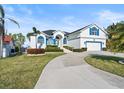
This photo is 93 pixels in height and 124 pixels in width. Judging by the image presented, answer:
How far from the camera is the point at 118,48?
2298cm

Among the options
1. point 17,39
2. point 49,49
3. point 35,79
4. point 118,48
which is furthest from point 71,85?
→ point 17,39

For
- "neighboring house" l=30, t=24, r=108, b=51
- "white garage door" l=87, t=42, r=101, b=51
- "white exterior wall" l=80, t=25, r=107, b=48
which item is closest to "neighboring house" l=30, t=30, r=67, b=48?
"neighboring house" l=30, t=24, r=108, b=51

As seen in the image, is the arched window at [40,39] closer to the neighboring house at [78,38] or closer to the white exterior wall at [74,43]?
the neighboring house at [78,38]

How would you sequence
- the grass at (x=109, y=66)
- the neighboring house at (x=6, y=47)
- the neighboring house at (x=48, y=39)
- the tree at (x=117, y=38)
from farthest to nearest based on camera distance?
the neighboring house at (x=48, y=39) → the neighboring house at (x=6, y=47) → the tree at (x=117, y=38) → the grass at (x=109, y=66)

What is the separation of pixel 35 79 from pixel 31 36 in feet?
127

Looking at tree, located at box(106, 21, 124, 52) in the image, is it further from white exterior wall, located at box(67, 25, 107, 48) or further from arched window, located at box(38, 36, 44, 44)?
arched window, located at box(38, 36, 44, 44)

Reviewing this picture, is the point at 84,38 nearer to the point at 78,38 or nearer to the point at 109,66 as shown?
the point at 78,38

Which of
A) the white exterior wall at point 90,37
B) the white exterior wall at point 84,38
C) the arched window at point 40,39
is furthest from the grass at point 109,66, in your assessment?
the arched window at point 40,39

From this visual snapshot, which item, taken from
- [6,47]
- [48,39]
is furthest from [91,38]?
[6,47]

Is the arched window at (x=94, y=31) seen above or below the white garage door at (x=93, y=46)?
above

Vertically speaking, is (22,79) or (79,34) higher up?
(79,34)

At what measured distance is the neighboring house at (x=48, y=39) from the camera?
51.6m

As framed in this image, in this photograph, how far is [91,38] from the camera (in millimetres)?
49875
